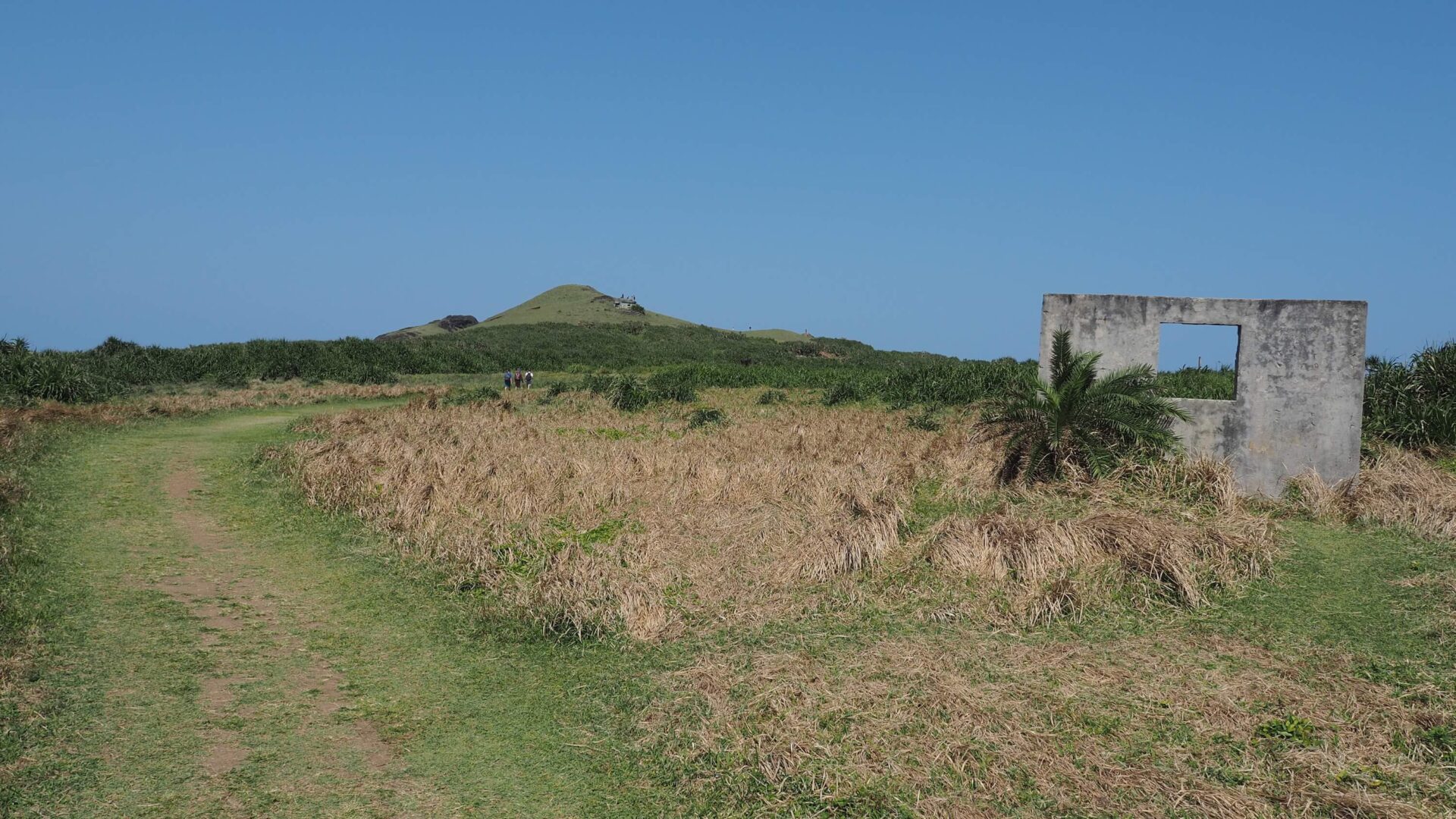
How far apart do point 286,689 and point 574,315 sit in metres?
93.0

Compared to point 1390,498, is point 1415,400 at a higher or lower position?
higher

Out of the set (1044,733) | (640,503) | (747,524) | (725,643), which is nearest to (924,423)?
(640,503)

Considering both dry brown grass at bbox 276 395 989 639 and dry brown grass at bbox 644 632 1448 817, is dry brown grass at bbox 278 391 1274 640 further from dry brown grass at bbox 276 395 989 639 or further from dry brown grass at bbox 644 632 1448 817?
dry brown grass at bbox 644 632 1448 817

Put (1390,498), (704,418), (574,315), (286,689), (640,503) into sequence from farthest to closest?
(574,315), (704,418), (640,503), (1390,498), (286,689)

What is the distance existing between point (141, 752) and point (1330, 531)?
11.1 m

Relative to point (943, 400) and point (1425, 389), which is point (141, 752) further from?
point (943, 400)

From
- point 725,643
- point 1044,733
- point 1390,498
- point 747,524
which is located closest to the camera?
point 1044,733

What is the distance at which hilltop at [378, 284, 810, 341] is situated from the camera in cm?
9550

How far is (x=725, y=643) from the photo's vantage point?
7.79 metres

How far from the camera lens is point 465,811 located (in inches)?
215

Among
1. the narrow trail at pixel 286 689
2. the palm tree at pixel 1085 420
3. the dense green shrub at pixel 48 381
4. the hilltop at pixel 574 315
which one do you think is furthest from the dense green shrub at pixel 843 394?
the hilltop at pixel 574 315

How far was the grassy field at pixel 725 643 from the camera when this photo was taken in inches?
220

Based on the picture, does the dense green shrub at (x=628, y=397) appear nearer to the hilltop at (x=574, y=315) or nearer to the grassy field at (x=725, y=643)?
the grassy field at (x=725, y=643)

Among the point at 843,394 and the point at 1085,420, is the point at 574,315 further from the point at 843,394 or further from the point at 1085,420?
the point at 1085,420
